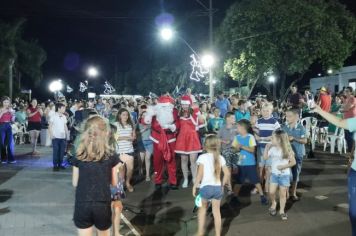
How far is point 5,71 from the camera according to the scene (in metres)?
40.2

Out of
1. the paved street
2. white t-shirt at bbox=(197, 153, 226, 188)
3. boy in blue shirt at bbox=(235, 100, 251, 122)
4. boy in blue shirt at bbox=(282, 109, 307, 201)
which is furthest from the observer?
boy in blue shirt at bbox=(235, 100, 251, 122)

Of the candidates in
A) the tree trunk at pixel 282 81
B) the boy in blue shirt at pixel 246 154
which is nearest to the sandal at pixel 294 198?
the boy in blue shirt at pixel 246 154

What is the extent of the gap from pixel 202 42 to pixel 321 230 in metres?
32.2

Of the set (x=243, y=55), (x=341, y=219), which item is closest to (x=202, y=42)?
(x=243, y=55)

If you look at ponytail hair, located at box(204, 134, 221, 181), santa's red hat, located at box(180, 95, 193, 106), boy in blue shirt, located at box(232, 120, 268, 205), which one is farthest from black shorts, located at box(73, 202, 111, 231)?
santa's red hat, located at box(180, 95, 193, 106)

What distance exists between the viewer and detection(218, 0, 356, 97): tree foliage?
92.7ft

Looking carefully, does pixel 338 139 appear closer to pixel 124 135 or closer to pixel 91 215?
pixel 124 135

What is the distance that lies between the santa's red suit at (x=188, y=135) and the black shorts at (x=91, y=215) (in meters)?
5.31

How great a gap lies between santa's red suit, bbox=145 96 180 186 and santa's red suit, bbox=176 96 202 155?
0.52 ft

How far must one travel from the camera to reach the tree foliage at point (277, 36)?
28.3 m

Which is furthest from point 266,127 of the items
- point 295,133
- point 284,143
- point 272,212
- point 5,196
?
point 5,196

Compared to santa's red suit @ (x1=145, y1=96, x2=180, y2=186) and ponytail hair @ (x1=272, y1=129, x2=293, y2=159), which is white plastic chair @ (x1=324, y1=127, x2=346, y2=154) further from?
ponytail hair @ (x1=272, y1=129, x2=293, y2=159)

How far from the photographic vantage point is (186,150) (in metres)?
9.80

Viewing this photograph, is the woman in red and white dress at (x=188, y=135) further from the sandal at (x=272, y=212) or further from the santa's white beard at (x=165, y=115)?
the sandal at (x=272, y=212)
